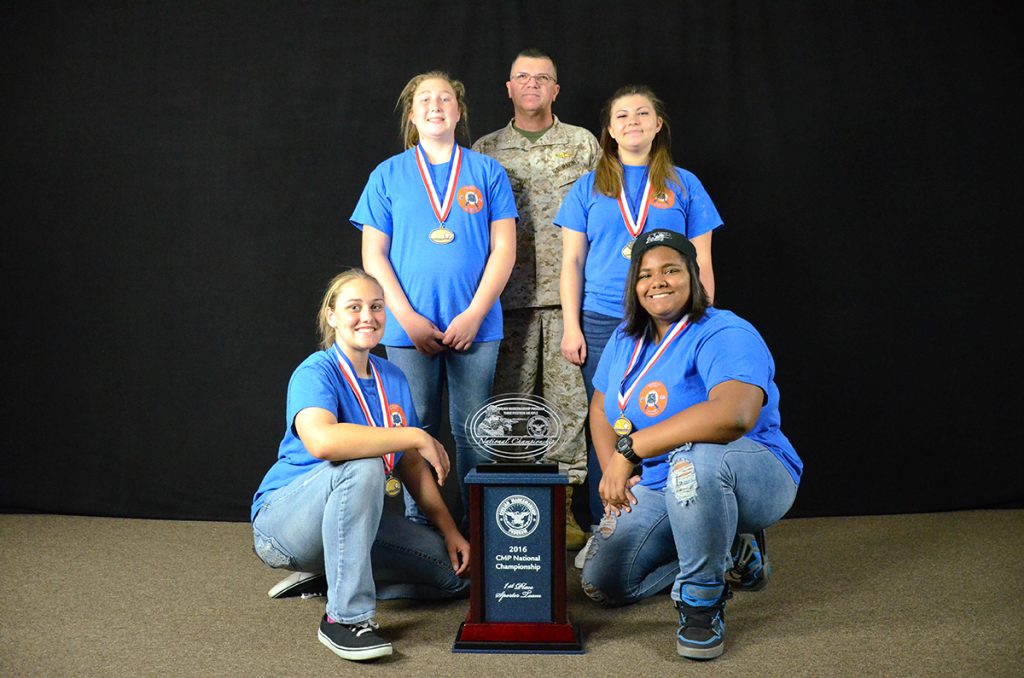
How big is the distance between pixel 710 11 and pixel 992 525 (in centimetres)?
226

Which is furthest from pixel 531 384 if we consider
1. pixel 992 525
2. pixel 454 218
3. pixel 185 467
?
pixel 992 525

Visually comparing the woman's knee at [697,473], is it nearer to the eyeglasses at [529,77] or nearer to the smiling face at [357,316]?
the smiling face at [357,316]

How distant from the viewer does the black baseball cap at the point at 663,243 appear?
246cm

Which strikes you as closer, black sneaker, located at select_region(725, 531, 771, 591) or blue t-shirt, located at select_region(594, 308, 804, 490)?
blue t-shirt, located at select_region(594, 308, 804, 490)

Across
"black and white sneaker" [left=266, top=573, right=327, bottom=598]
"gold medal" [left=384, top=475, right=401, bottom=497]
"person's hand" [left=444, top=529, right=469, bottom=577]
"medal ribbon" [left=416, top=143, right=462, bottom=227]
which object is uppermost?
"medal ribbon" [left=416, top=143, right=462, bottom=227]

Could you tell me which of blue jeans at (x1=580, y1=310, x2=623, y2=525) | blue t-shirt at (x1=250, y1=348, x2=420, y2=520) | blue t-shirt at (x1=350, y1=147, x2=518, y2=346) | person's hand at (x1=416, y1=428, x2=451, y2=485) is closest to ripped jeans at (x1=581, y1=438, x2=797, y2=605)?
blue jeans at (x1=580, y1=310, x2=623, y2=525)

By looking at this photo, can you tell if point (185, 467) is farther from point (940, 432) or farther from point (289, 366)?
point (940, 432)

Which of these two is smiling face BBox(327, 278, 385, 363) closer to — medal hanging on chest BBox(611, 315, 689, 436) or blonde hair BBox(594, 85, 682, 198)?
medal hanging on chest BBox(611, 315, 689, 436)

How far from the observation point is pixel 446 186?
308 centimetres

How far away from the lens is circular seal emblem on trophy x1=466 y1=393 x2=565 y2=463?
2.37 m

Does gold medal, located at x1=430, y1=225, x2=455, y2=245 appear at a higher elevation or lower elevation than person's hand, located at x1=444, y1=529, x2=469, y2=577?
higher

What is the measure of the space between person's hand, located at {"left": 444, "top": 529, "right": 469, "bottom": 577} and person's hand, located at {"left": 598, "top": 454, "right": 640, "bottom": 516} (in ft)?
1.32

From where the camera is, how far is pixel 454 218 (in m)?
3.05

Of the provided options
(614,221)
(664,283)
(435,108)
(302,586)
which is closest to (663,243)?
(664,283)
